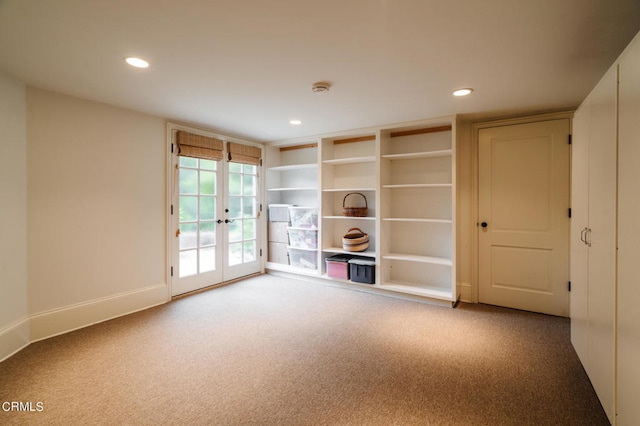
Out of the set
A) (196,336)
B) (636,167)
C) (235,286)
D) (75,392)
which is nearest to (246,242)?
(235,286)

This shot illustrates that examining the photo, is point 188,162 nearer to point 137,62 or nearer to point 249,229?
point 249,229

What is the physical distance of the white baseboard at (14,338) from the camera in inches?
87.3

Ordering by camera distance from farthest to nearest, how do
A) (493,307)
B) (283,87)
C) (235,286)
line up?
1. (235,286)
2. (493,307)
3. (283,87)

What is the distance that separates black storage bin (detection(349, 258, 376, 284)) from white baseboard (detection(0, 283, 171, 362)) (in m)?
2.31

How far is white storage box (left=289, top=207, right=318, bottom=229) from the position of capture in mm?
4371

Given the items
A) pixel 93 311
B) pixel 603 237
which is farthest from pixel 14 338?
pixel 603 237

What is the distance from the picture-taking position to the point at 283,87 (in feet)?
8.18

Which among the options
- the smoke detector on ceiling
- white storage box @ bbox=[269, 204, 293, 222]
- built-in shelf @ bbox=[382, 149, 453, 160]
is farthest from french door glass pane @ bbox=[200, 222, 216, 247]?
built-in shelf @ bbox=[382, 149, 453, 160]

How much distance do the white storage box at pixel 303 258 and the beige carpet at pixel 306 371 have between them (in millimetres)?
1259

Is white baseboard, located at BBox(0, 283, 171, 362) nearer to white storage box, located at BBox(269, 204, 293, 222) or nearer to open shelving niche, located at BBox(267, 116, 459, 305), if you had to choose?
white storage box, located at BBox(269, 204, 293, 222)

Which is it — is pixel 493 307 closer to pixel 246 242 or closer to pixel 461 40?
pixel 461 40

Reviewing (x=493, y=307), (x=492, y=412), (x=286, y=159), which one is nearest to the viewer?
(x=492, y=412)

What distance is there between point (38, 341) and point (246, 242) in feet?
8.26

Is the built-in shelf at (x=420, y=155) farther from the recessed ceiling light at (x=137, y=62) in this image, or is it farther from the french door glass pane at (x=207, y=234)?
the recessed ceiling light at (x=137, y=62)
